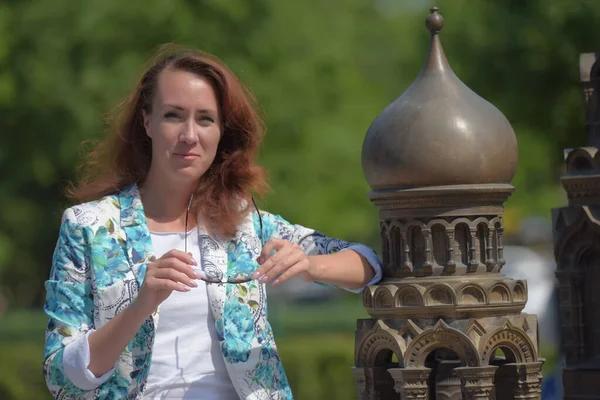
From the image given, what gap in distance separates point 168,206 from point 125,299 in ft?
1.26

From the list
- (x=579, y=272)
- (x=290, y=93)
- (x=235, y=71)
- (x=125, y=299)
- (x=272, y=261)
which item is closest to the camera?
(x=272, y=261)

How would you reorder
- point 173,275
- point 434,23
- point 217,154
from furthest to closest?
point 217,154 < point 434,23 < point 173,275

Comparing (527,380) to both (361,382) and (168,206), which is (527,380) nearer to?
(361,382)

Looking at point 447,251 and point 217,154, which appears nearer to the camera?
point 447,251

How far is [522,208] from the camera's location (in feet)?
63.4

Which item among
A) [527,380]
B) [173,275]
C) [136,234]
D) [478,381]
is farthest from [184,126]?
[527,380]

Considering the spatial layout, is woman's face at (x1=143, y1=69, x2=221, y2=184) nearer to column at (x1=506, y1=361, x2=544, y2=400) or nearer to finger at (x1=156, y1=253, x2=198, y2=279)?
finger at (x1=156, y1=253, x2=198, y2=279)

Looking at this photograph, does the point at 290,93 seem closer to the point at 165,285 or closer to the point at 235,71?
the point at 235,71

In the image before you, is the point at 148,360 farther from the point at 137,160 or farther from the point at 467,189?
the point at 467,189

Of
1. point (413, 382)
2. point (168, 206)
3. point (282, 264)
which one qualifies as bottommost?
point (413, 382)

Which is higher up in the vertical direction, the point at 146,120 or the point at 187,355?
the point at 146,120

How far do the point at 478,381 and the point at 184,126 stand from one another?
1125 millimetres

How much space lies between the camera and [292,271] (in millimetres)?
3279

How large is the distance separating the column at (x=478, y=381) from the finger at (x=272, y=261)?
0.58 m
